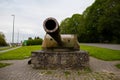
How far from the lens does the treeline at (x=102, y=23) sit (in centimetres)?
4131

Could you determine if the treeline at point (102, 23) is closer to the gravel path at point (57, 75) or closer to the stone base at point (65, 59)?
the stone base at point (65, 59)

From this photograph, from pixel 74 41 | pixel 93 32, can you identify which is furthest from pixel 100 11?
pixel 74 41

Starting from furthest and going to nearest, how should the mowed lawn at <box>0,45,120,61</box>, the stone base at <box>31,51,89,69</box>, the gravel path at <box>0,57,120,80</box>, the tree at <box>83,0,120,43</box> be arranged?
the tree at <box>83,0,120,43</box>
the mowed lawn at <box>0,45,120,61</box>
the stone base at <box>31,51,89,69</box>
the gravel path at <box>0,57,120,80</box>

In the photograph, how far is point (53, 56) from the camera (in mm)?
9383

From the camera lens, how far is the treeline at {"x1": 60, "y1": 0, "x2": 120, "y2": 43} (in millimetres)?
41312

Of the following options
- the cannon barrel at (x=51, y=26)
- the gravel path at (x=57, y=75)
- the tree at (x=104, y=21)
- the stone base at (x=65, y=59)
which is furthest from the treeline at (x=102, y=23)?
the cannon barrel at (x=51, y=26)

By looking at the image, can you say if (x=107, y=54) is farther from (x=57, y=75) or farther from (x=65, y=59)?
(x=57, y=75)

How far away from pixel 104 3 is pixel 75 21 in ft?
75.0

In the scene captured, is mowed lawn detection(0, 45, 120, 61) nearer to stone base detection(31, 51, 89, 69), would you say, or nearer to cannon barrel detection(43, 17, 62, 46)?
stone base detection(31, 51, 89, 69)

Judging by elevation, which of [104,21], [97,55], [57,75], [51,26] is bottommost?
[57,75]

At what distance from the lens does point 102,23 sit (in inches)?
1676

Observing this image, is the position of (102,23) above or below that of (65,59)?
above

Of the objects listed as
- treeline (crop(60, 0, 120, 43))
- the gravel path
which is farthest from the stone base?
treeline (crop(60, 0, 120, 43))

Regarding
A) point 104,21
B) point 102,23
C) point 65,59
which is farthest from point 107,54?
point 102,23
